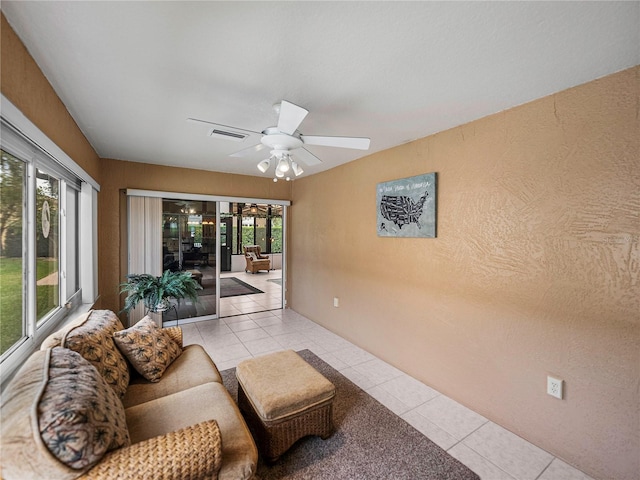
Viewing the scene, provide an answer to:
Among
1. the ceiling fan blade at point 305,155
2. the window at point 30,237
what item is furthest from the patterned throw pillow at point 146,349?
the ceiling fan blade at point 305,155

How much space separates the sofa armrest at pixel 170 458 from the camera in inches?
42.6

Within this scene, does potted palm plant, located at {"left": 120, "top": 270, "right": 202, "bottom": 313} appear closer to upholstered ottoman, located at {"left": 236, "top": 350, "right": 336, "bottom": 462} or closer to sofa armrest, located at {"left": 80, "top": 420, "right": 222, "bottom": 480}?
upholstered ottoman, located at {"left": 236, "top": 350, "right": 336, "bottom": 462}

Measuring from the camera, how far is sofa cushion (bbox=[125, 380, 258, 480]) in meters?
1.32

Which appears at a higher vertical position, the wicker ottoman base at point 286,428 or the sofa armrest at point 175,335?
the sofa armrest at point 175,335

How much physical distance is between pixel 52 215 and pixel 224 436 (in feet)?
7.96

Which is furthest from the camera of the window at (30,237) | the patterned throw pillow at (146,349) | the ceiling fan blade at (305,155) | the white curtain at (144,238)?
the white curtain at (144,238)

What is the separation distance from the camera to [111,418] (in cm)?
122

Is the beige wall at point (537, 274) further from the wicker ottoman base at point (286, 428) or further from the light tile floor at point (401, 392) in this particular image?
the wicker ottoman base at point (286, 428)

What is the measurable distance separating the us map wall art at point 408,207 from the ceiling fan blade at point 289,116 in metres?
1.47

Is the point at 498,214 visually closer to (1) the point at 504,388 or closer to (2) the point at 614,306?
(2) the point at 614,306

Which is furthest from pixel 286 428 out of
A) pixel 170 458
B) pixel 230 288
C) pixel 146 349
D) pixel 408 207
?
pixel 230 288

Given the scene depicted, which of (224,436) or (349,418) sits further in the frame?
(349,418)

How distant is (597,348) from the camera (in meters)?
1.74

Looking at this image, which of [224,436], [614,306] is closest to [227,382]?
[224,436]
